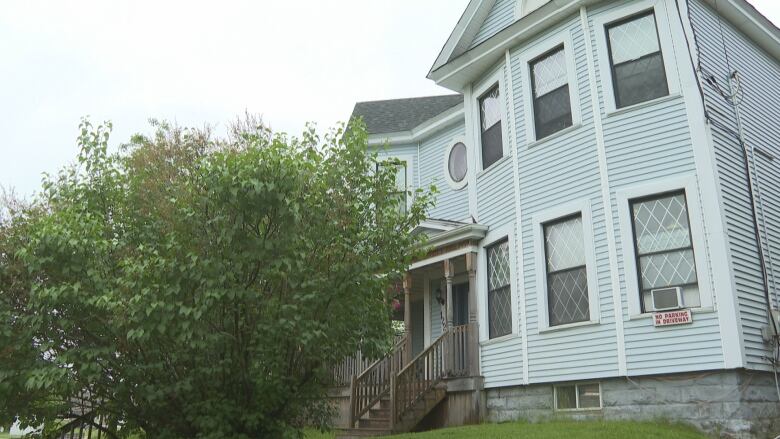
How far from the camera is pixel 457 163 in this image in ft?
51.9

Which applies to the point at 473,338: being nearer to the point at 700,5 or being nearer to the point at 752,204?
the point at 752,204

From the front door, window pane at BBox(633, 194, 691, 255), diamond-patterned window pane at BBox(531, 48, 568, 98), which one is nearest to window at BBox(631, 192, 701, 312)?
window pane at BBox(633, 194, 691, 255)

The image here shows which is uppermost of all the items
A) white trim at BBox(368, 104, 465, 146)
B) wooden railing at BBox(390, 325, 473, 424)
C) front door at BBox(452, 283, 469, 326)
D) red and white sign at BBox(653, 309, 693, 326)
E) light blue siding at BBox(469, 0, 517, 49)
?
light blue siding at BBox(469, 0, 517, 49)

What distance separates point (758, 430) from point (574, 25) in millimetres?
6834

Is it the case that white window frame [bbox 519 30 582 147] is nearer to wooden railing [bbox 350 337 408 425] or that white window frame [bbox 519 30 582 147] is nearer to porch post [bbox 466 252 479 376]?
porch post [bbox 466 252 479 376]

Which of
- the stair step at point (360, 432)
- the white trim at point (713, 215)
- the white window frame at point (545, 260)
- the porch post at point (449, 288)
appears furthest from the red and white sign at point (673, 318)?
the stair step at point (360, 432)

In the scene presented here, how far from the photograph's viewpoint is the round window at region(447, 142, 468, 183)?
15.5 m

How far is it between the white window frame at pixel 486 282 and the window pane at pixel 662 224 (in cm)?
231

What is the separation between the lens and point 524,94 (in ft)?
39.0

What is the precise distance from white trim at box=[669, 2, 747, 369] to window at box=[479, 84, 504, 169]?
3599 mm

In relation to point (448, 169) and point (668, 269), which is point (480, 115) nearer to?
point (448, 169)

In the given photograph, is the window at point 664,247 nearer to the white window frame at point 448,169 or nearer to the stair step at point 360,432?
the stair step at point 360,432

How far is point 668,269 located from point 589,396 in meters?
2.23

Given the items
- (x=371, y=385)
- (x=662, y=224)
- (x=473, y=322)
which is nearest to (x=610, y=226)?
(x=662, y=224)
